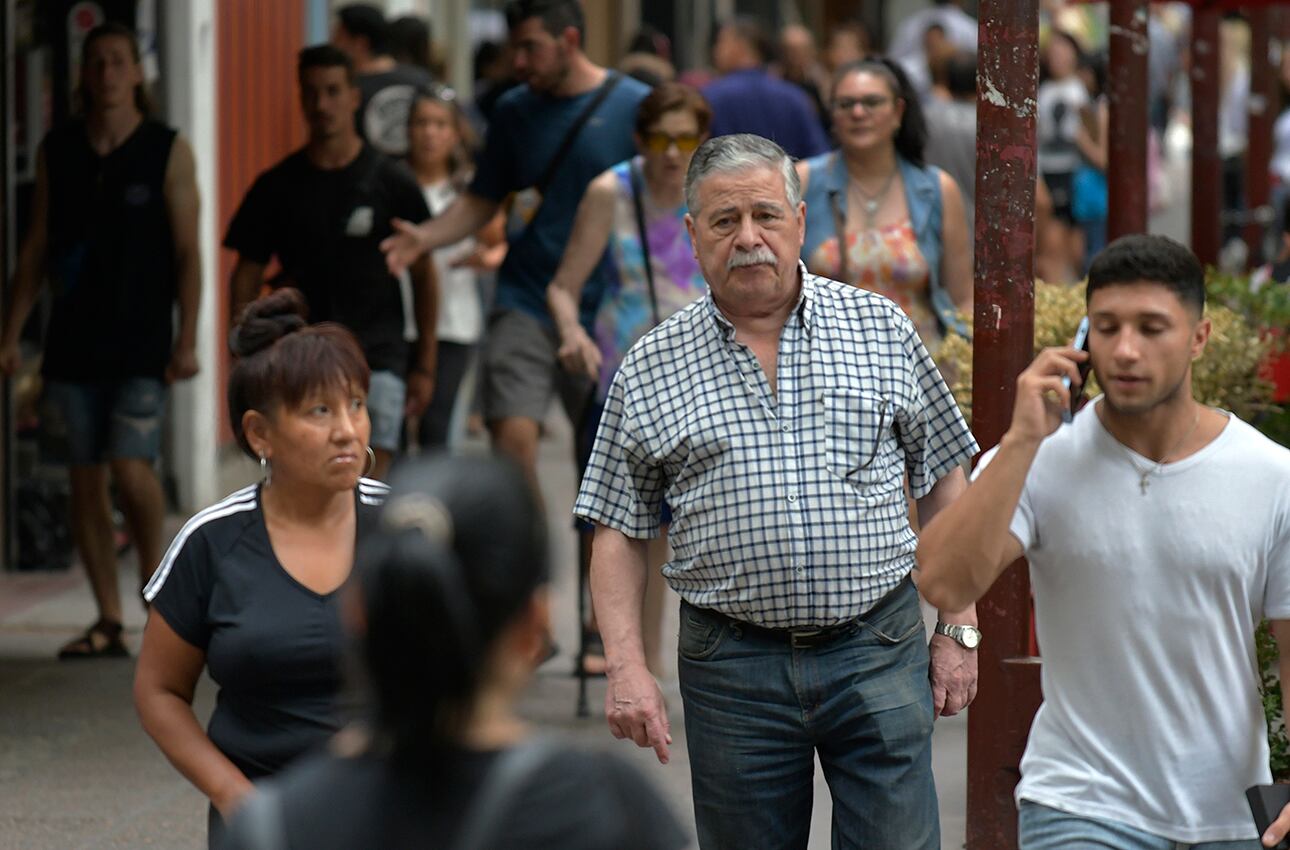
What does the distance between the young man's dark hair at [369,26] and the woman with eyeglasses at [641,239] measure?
14.0 ft

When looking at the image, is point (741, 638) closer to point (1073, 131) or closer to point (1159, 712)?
point (1159, 712)

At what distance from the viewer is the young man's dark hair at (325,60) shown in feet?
27.0

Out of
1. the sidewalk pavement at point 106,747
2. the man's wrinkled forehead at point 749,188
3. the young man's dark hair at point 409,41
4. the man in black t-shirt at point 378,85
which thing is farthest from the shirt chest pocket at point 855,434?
the young man's dark hair at point 409,41

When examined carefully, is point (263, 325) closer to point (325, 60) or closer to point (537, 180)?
point (537, 180)

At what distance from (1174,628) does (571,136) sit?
4.44m

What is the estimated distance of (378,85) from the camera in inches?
426

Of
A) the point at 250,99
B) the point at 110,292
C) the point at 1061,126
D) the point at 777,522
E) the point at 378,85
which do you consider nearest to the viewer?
the point at 777,522

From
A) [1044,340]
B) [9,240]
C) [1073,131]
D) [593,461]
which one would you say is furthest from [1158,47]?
[593,461]

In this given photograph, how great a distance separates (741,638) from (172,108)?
7520 mm

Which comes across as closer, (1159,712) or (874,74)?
(1159,712)

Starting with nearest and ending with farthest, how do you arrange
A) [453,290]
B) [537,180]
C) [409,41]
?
[537,180]
[453,290]
[409,41]

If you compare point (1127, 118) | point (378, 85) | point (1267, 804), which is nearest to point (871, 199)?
point (1127, 118)

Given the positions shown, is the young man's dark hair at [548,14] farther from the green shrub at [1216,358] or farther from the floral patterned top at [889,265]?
the green shrub at [1216,358]

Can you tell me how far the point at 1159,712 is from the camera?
3.78 m
